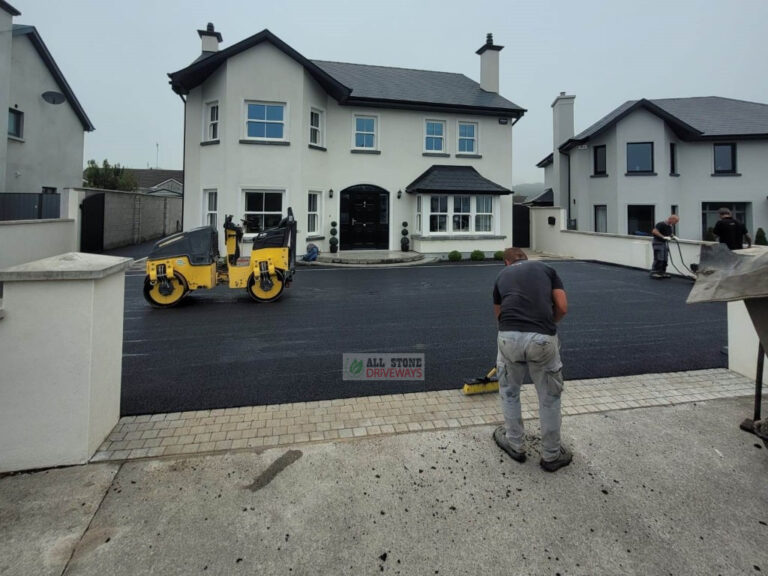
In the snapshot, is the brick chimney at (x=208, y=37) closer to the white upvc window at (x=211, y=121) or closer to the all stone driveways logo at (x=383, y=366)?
the white upvc window at (x=211, y=121)

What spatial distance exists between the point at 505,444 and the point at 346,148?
16246mm

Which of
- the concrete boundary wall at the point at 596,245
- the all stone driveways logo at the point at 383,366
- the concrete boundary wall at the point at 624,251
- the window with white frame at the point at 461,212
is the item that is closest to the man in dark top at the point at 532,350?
the all stone driveways logo at the point at 383,366

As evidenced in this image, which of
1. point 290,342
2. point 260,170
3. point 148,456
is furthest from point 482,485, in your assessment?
point 260,170

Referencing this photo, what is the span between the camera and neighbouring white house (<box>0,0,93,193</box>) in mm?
17109

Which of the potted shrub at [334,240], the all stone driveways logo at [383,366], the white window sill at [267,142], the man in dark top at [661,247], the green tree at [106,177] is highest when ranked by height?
the green tree at [106,177]

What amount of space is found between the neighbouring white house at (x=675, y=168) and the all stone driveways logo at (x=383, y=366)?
805 inches

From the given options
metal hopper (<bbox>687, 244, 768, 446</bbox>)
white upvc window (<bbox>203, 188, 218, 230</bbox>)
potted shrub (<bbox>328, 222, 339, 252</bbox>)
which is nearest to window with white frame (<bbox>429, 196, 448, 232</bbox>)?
potted shrub (<bbox>328, 222, 339, 252</bbox>)

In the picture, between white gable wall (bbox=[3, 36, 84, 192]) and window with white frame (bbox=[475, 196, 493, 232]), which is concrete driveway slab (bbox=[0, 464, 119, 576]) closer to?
window with white frame (bbox=[475, 196, 493, 232])

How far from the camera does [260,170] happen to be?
16.1m

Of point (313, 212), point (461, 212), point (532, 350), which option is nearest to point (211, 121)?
point (313, 212)

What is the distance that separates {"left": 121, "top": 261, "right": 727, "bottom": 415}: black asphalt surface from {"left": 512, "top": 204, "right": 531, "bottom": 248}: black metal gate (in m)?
11.0

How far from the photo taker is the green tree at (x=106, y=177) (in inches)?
1298

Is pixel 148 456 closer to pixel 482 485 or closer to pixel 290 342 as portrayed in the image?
pixel 482 485

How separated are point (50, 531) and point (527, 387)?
4110mm
